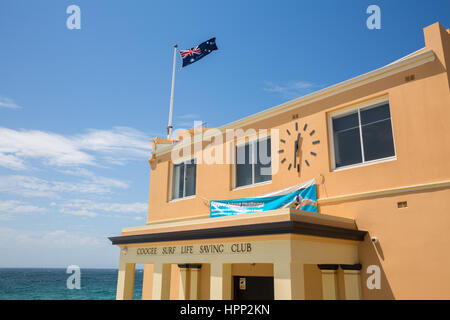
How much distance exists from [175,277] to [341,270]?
6.91 metres

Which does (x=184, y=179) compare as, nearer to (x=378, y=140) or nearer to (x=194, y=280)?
(x=194, y=280)

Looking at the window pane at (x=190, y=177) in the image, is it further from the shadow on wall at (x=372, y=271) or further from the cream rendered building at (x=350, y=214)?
the shadow on wall at (x=372, y=271)

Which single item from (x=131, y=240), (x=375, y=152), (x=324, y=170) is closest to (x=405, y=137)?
(x=375, y=152)

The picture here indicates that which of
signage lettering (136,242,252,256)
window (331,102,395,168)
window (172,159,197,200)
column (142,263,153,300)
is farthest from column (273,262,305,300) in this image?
column (142,263,153,300)

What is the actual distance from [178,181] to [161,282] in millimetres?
6322

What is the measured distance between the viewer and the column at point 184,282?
13.0 metres

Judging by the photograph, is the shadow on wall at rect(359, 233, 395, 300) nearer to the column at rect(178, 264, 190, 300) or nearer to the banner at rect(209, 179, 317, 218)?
the banner at rect(209, 179, 317, 218)

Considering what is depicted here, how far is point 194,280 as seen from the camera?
13047 millimetres

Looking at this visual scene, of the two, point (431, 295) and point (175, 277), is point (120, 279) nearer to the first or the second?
point (175, 277)

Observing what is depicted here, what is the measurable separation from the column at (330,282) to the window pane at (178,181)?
25.4 ft

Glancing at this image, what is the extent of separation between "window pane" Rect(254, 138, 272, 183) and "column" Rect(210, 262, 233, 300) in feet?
14.1

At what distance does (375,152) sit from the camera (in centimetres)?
973

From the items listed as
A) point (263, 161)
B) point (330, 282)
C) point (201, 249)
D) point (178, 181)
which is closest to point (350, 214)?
point (330, 282)
